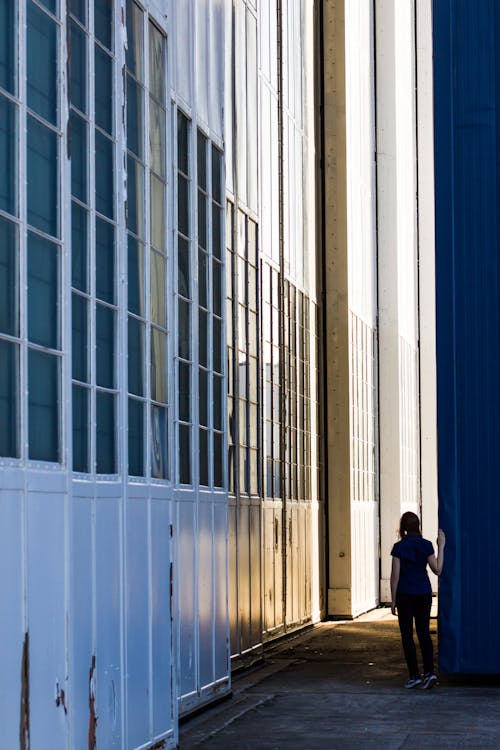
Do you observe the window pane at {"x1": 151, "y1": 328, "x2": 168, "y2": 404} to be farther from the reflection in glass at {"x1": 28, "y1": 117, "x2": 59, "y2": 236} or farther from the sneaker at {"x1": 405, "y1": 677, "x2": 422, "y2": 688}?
the sneaker at {"x1": 405, "y1": 677, "x2": 422, "y2": 688}

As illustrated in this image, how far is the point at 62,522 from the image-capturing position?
896 centimetres

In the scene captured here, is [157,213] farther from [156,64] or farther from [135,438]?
[135,438]

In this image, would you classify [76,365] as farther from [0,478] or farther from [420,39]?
[420,39]

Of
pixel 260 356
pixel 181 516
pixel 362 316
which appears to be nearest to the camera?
pixel 181 516

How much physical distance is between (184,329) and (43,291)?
5.37 metres

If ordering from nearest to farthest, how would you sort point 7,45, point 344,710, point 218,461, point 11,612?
point 11,612, point 7,45, point 344,710, point 218,461

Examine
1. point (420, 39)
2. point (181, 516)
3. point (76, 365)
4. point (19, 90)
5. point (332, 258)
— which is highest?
point (420, 39)

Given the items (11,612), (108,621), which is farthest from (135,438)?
(11,612)

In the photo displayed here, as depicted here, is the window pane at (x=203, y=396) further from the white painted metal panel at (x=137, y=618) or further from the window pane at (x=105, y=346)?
the window pane at (x=105, y=346)

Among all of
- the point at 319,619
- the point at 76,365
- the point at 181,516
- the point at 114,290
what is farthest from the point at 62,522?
the point at 319,619

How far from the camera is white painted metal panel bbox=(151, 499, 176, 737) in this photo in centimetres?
1150

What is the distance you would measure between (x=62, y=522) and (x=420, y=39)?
99.3 feet

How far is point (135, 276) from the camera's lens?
1131 cm

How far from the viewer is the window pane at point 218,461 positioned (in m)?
15.5
